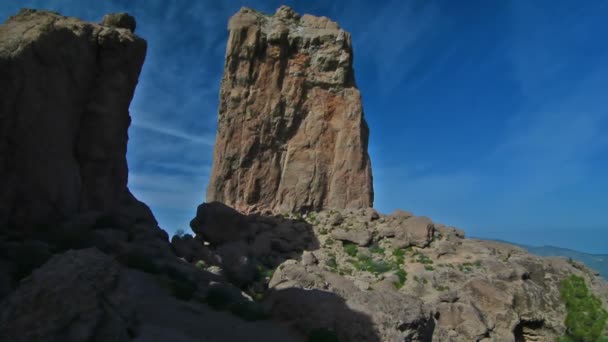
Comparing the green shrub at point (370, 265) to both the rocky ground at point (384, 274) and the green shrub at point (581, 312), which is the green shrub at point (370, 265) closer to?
the rocky ground at point (384, 274)

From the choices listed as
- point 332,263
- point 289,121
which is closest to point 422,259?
point 332,263

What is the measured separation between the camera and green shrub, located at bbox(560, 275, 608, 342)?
22.3 meters

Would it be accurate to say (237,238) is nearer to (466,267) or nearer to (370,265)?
(370,265)

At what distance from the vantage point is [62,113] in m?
15.3

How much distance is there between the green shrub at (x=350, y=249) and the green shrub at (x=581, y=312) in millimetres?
12111

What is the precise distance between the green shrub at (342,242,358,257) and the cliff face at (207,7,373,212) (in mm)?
5494

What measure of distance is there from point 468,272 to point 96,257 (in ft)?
76.5

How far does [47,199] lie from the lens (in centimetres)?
1370

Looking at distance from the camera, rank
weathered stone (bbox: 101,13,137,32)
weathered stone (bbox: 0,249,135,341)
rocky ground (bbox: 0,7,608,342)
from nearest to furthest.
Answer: weathered stone (bbox: 0,249,135,341)
rocky ground (bbox: 0,7,608,342)
weathered stone (bbox: 101,13,137,32)

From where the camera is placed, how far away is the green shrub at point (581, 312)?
22328 mm

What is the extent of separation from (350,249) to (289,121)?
43.3 feet

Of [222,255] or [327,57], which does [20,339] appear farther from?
[327,57]

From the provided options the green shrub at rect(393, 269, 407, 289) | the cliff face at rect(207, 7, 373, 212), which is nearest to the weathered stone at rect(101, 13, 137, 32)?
the cliff face at rect(207, 7, 373, 212)

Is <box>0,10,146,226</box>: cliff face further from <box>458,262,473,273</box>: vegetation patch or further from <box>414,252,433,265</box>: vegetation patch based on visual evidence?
<box>458,262,473,273</box>: vegetation patch
